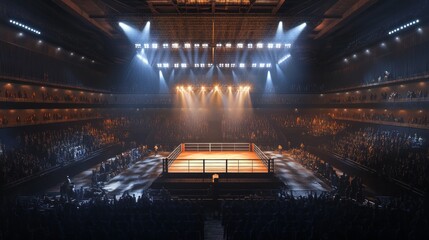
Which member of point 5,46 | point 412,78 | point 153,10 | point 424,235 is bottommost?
point 424,235

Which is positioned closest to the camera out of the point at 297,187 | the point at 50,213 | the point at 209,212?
the point at 50,213

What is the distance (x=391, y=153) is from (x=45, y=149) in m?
17.9

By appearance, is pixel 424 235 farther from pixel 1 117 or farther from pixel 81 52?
pixel 81 52

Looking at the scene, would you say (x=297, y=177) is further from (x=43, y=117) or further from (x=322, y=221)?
(x=43, y=117)

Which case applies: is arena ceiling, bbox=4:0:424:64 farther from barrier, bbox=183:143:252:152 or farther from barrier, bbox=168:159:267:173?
barrier, bbox=168:159:267:173

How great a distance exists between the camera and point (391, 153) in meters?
16.9

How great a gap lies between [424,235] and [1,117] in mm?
19534

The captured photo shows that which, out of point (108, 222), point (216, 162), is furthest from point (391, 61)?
point (108, 222)

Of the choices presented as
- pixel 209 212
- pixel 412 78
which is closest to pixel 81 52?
pixel 209 212

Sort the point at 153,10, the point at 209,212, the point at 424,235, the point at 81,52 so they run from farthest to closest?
the point at 81,52 → the point at 153,10 → the point at 209,212 → the point at 424,235

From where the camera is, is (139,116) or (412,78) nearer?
(412,78)

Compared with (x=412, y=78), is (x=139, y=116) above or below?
below

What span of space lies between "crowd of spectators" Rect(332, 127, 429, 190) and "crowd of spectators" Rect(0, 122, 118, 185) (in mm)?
15342

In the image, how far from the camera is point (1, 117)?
18.5 metres
